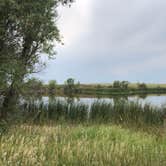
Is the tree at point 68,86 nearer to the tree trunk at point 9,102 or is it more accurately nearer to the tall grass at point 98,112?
the tall grass at point 98,112

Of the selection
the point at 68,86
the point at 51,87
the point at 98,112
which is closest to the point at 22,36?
the point at 98,112

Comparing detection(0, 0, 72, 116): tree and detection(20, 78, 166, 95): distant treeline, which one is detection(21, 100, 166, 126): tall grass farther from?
detection(20, 78, 166, 95): distant treeline

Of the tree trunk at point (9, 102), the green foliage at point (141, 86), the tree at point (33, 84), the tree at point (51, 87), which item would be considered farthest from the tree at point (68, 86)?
the tree at point (33, 84)

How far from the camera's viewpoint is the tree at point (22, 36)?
34.5 feet

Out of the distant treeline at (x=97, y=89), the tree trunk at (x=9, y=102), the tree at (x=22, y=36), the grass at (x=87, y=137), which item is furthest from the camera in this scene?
the distant treeline at (x=97, y=89)

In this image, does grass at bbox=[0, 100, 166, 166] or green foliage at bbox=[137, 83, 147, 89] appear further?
green foliage at bbox=[137, 83, 147, 89]

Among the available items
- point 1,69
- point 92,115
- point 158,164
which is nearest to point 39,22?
point 1,69

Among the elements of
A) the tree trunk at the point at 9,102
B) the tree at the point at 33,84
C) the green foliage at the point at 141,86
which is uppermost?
the green foliage at the point at 141,86

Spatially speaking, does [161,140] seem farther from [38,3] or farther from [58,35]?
[38,3]

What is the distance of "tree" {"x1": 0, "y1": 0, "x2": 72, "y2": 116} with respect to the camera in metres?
10.5

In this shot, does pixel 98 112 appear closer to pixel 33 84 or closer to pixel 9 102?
pixel 9 102

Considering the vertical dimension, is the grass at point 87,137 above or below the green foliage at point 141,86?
below

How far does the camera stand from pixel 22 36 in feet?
37.6

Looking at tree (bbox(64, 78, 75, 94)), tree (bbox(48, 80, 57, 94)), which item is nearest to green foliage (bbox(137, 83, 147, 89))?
tree (bbox(64, 78, 75, 94))
